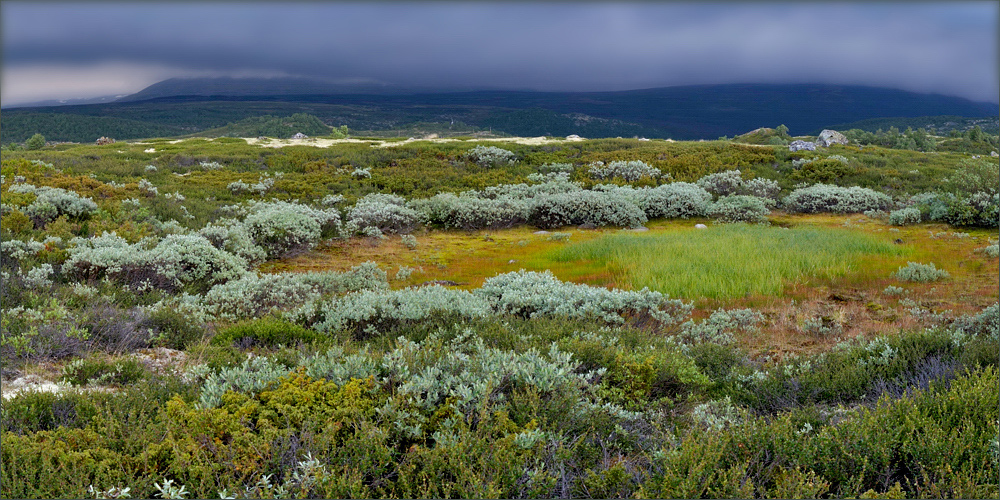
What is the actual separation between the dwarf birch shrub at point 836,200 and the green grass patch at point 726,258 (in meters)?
6.23

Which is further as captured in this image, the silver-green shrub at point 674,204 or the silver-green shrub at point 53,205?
the silver-green shrub at point 674,204

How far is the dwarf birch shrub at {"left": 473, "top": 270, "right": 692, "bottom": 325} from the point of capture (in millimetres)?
7840

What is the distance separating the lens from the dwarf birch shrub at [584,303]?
7.84m

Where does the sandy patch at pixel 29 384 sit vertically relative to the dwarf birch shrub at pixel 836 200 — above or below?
below

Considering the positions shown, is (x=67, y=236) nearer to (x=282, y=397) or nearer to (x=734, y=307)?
(x=282, y=397)

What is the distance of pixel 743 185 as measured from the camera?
22.8 metres

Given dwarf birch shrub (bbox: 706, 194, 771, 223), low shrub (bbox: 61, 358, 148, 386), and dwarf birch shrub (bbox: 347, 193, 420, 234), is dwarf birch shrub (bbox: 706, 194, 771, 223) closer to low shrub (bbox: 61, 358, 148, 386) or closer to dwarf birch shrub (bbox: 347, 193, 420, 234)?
dwarf birch shrub (bbox: 347, 193, 420, 234)

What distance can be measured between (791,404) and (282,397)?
4446 millimetres

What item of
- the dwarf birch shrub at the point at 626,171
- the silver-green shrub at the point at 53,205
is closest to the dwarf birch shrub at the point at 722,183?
the dwarf birch shrub at the point at 626,171

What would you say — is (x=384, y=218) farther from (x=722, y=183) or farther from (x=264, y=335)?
(x=722, y=183)

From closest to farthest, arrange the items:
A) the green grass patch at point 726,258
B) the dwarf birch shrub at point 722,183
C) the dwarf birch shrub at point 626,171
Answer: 1. the green grass patch at point 726,258
2. the dwarf birch shrub at point 722,183
3. the dwarf birch shrub at point 626,171

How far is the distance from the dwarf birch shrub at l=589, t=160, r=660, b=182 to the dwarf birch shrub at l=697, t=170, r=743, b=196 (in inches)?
124

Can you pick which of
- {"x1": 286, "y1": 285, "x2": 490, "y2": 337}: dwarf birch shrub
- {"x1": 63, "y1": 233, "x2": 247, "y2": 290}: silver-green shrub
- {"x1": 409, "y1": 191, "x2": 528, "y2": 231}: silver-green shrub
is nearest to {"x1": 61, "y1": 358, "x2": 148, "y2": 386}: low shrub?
{"x1": 286, "y1": 285, "x2": 490, "y2": 337}: dwarf birch shrub

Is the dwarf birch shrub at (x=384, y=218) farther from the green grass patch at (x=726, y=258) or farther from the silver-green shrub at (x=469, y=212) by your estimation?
the green grass patch at (x=726, y=258)
